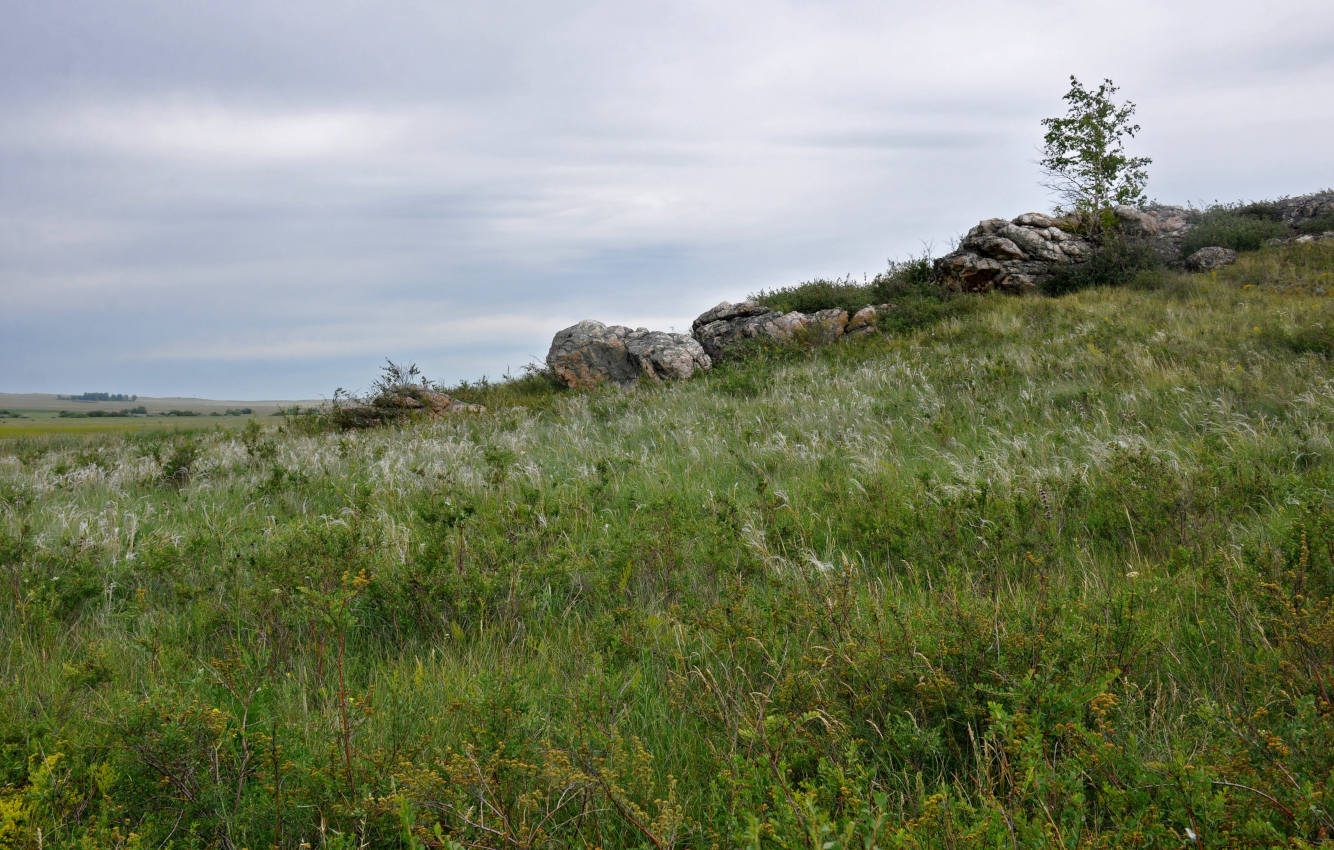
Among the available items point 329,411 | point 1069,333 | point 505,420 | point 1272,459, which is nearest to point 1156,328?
point 1069,333

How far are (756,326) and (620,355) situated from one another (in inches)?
136

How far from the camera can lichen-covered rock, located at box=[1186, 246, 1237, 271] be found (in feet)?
62.7

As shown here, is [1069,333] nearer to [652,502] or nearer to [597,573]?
[652,502]

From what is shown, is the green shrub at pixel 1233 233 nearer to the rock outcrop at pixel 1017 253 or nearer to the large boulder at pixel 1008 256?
the rock outcrop at pixel 1017 253

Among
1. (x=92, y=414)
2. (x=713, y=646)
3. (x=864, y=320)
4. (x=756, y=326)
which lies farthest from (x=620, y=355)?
(x=92, y=414)

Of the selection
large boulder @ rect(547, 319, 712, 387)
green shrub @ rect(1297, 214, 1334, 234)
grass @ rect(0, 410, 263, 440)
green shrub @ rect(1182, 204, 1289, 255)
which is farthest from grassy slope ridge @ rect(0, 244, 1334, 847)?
green shrub @ rect(1297, 214, 1334, 234)

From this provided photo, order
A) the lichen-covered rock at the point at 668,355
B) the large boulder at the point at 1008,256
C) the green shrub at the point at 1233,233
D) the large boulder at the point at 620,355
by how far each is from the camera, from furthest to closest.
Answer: the green shrub at the point at 1233,233 < the large boulder at the point at 1008,256 < the large boulder at the point at 620,355 < the lichen-covered rock at the point at 668,355

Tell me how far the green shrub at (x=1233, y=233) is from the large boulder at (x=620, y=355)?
15158mm

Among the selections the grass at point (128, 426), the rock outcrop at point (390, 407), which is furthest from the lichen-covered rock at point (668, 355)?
the grass at point (128, 426)

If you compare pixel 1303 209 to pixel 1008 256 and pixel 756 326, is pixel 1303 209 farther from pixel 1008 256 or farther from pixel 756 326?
pixel 756 326

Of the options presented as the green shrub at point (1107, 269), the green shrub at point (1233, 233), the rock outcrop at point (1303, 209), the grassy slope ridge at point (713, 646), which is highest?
the rock outcrop at point (1303, 209)

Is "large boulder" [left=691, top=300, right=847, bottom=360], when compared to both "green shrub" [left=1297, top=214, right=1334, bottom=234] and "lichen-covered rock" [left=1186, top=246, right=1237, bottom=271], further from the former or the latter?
"green shrub" [left=1297, top=214, right=1334, bottom=234]

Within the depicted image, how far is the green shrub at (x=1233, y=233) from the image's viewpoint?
793 inches

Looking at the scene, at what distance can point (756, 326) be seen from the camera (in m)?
18.0
